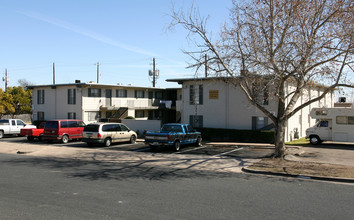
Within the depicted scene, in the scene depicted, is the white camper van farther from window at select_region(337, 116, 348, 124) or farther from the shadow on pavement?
the shadow on pavement

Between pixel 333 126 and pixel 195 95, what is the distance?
11651mm

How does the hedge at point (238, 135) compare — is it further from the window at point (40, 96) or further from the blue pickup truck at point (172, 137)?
the window at point (40, 96)

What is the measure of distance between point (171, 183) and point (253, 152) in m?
9.66

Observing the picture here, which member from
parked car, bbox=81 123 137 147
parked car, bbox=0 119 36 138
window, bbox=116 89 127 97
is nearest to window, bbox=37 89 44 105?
parked car, bbox=0 119 36 138

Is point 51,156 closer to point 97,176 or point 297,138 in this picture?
point 97,176

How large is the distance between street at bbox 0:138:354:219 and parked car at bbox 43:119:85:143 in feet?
36.5

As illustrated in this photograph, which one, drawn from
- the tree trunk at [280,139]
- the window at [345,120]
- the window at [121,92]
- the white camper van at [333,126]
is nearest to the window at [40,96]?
the window at [121,92]

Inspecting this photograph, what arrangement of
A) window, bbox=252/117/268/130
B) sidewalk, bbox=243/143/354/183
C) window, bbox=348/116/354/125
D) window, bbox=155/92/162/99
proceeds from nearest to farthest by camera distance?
sidewalk, bbox=243/143/354/183 < window, bbox=348/116/354/125 < window, bbox=252/117/268/130 < window, bbox=155/92/162/99

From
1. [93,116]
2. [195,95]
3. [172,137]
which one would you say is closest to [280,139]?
[172,137]

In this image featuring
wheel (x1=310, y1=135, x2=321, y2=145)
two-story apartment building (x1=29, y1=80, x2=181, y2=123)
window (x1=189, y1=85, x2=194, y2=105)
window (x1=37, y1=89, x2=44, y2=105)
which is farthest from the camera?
window (x1=37, y1=89, x2=44, y2=105)

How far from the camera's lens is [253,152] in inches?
744

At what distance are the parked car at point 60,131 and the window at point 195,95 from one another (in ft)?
34.3

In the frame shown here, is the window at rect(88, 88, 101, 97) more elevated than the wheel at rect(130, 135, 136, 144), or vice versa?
the window at rect(88, 88, 101, 97)

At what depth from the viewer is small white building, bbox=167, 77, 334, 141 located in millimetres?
25438
